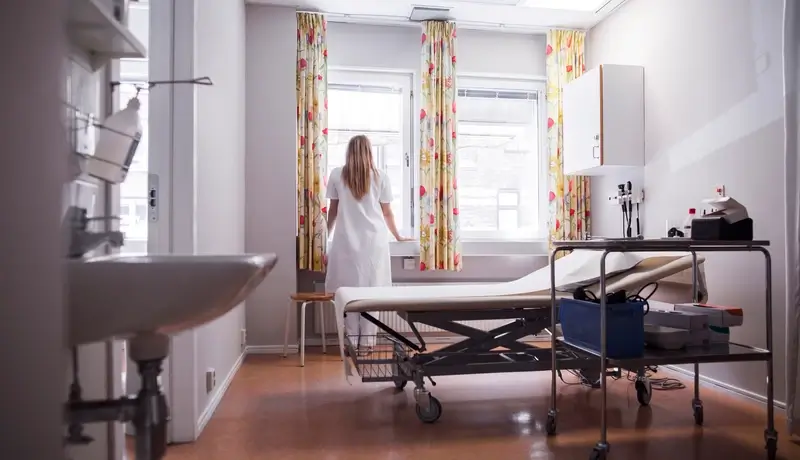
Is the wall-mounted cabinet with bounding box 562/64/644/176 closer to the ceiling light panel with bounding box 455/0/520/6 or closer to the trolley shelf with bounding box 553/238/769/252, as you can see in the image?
the ceiling light panel with bounding box 455/0/520/6

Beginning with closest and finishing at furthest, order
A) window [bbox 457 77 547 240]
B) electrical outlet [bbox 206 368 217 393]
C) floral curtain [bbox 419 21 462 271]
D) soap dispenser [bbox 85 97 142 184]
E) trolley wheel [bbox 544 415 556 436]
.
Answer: soap dispenser [bbox 85 97 142 184]
trolley wheel [bbox 544 415 556 436]
electrical outlet [bbox 206 368 217 393]
floral curtain [bbox 419 21 462 271]
window [bbox 457 77 547 240]

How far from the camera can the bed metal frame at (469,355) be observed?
8.13 feet

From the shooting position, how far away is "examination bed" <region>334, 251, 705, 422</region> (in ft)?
8.02

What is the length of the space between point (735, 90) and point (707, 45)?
39cm

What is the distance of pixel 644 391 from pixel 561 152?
85.9 inches

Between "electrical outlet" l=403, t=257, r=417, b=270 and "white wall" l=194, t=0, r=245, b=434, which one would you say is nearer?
"white wall" l=194, t=0, r=245, b=434

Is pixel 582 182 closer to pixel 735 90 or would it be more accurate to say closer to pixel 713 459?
pixel 735 90

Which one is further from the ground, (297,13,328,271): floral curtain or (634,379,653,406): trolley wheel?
(297,13,328,271): floral curtain

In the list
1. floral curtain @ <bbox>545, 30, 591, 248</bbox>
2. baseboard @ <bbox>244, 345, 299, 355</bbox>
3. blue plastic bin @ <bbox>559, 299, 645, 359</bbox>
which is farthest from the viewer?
floral curtain @ <bbox>545, 30, 591, 248</bbox>

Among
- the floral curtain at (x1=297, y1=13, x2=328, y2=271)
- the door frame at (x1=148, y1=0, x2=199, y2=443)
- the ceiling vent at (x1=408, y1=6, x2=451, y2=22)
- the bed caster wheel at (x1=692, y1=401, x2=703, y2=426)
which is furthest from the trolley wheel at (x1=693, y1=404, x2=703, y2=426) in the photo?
the ceiling vent at (x1=408, y1=6, x2=451, y2=22)

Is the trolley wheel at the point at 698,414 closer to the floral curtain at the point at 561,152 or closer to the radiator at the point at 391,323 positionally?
the radiator at the point at 391,323

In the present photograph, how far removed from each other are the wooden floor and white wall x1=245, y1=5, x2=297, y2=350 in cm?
88

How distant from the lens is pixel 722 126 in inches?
118

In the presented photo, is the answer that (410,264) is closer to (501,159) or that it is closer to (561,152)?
(501,159)
